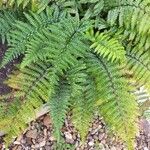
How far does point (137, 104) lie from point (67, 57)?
0.71 metres

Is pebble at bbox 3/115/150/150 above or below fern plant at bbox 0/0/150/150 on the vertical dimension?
below

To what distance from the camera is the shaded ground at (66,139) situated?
159 inches

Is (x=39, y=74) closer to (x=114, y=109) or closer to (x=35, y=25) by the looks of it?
(x=35, y=25)

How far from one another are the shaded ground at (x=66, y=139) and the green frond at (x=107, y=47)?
78 cm

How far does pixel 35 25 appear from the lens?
3533 millimetres

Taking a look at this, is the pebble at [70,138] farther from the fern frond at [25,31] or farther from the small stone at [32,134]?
the fern frond at [25,31]

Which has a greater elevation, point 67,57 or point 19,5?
point 19,5

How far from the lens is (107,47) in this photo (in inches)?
135

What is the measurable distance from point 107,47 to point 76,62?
28 centimetres

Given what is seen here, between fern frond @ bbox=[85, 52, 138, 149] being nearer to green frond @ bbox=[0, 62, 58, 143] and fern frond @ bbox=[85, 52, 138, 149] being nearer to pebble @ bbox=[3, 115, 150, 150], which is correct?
green frond @ bbox=[0, 62, 58, 143]

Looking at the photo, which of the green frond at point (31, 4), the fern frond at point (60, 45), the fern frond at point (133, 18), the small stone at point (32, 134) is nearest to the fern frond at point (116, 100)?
the fern frond at point (60, 45)

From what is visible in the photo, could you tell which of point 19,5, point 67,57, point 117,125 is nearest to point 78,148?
point 117,125

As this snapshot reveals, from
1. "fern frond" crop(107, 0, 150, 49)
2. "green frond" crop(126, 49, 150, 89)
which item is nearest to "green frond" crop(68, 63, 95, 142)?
"green frond" crop(126, 49, 150, 89)

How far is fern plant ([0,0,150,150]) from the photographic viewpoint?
3.36m
